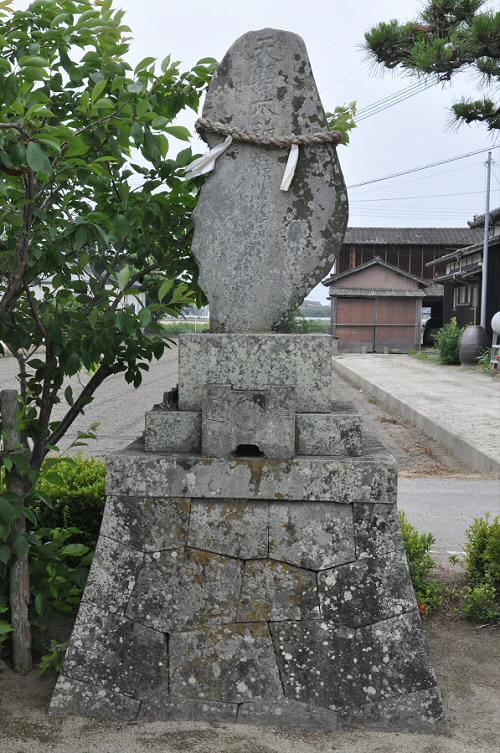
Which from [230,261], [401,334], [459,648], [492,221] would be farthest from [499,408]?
[401,334]

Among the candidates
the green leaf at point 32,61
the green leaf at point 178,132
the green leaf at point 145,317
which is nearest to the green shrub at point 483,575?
the green leaf at point 145,317

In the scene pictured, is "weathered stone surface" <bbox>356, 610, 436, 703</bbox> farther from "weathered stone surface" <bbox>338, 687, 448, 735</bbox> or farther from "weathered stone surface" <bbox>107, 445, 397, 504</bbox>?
"weathered stone surface" <bbox>107, 445, 397, 504</bbox>

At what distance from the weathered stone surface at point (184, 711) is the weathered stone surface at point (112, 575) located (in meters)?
0.41

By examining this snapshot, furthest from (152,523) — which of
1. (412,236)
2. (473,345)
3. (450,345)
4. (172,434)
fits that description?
(412,236)

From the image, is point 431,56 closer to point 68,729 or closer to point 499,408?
point 68,729

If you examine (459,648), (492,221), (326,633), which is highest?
(492,221)

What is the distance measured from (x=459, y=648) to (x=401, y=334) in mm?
36620

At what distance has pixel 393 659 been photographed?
3.10m

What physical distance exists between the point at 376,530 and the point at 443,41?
446 cm

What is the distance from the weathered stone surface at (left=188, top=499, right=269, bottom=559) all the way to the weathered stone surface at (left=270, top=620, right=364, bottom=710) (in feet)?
1.25

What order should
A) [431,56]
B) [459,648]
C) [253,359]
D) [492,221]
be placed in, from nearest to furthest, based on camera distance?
1. [253,359]
2. [459,648]
3. [431,56]
4. [492,221]

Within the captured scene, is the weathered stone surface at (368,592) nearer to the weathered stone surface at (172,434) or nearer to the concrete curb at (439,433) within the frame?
the weathered stone surface at (172,434)

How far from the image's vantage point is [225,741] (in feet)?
9.73

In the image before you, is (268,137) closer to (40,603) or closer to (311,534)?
(311,534)
